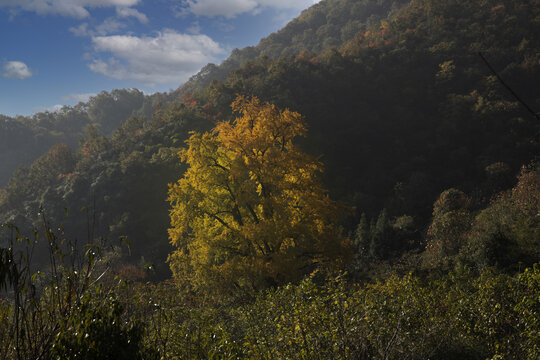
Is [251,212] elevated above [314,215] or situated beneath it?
elevated above

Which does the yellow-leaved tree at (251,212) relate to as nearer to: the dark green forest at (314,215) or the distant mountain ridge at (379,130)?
the dark green forest at (314,215)

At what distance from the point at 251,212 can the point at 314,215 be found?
119 inches

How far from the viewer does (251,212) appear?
1490cm

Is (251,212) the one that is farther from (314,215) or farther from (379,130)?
(379,130)

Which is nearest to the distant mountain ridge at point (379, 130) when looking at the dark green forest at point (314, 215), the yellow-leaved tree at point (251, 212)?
the dark green forest at point (314, 215)

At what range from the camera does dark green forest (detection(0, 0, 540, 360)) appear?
4602 millimetres

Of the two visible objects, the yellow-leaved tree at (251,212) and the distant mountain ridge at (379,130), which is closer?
the yellow-leaved tree at (251,212)

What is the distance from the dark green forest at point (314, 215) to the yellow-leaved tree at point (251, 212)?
96 mm

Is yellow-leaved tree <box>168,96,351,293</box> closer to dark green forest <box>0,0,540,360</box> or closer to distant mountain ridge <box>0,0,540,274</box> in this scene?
dark green forest <box>0,0,540,360</box>

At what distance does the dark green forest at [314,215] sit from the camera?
4602 mm

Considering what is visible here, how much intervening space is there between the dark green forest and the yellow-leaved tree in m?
0.10

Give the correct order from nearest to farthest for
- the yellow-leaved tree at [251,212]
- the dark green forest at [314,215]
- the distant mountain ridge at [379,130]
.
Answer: the dark green forest at [314,215] < the yellow-leaved tree at [251,212] < the distant mountain ridge at [379,130]

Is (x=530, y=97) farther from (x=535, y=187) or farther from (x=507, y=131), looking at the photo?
(x=535, y=187)

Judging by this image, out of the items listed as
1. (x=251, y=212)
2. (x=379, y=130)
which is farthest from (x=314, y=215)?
(x=379, y=130)
